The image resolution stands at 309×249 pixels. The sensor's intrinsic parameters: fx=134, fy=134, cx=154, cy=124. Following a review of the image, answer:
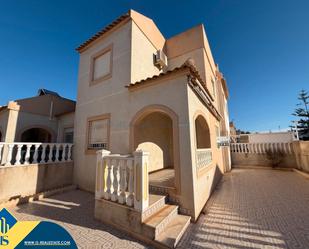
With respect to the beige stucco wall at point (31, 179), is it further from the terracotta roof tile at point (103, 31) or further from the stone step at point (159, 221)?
the terracotta roof tile at point (103, 31)

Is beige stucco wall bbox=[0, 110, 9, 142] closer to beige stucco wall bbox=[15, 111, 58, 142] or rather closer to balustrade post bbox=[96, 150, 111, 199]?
beige stucco wall bbox=[15, 111, 58, 142]

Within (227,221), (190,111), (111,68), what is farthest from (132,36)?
(227,221)

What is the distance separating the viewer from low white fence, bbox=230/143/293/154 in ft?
35.6

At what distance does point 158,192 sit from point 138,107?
10.5 ft

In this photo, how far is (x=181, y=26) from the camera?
33.9 ft

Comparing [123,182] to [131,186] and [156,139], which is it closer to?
[131,186]

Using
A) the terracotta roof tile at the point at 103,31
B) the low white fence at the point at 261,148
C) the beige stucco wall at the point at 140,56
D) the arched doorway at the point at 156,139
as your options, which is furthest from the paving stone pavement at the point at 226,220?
the terracotta roof tile at the point at 103,31

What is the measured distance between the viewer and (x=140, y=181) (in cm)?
332

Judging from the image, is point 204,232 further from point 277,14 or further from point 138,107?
point 277,14

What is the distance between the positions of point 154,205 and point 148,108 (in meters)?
3.18

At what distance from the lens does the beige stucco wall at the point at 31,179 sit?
5.08 meters

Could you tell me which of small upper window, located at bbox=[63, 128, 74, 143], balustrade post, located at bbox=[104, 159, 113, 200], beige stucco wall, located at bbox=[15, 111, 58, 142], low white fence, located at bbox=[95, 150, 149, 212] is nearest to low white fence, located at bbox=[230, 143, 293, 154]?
low white fence, located at bbox=[95, 150, 149, 212]

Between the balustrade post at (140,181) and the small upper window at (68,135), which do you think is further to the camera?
the small upper window at (68,135)

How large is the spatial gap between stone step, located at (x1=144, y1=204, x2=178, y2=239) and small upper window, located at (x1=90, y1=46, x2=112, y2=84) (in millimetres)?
6345
